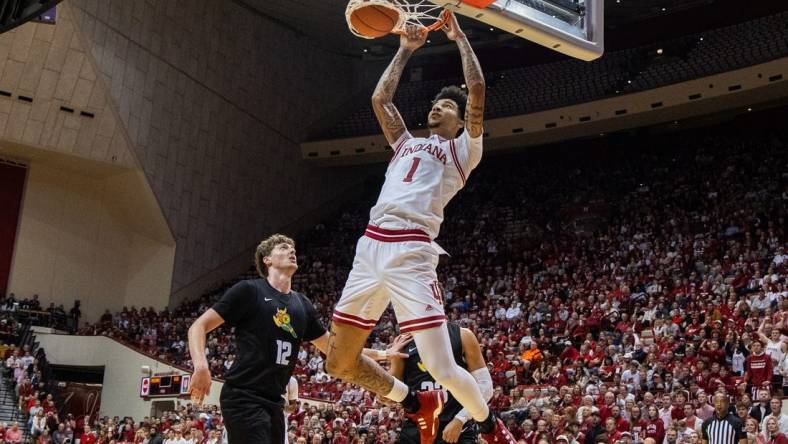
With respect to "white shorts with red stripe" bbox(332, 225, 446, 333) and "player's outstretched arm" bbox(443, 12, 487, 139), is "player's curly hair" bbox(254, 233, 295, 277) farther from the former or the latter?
"player's outstretched arm" bbox(443, 12, 487, 139)

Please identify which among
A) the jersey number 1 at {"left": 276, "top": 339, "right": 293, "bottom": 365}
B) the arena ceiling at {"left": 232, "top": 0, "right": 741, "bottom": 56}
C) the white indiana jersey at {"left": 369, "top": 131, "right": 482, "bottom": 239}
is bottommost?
the jersey number 1 at {"left": 276, "top": 339, "right": 293, "bottom": 365}

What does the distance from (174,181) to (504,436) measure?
25643 mm

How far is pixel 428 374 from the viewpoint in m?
6.59

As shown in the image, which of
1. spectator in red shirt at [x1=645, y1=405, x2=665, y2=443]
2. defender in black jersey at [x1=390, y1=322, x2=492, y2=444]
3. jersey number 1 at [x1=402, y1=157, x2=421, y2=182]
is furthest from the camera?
spectator in red shirt at [x1=645, y1=405, x2=665, y2=443]

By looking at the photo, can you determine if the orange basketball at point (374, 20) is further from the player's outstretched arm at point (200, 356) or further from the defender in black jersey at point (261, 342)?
the player's outstretched arm at point (200, 356)

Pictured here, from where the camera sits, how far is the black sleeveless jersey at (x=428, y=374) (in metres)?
6.39

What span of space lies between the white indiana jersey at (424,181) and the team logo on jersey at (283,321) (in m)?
0.85

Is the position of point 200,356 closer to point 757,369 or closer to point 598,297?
point 757,369

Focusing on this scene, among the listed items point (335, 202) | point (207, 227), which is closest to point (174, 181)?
point (207, 227)

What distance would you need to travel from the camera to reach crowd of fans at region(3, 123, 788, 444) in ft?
44.5

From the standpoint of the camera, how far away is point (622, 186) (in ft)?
97.6

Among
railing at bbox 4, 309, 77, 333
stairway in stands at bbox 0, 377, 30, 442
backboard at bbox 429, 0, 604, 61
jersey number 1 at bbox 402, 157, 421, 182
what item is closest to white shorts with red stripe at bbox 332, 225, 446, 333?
jersey number 1 at bbox 402, 157, 421, 182

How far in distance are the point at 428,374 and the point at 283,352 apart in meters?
1.57

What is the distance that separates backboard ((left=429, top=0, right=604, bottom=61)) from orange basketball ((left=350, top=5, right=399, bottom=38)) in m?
0.31
